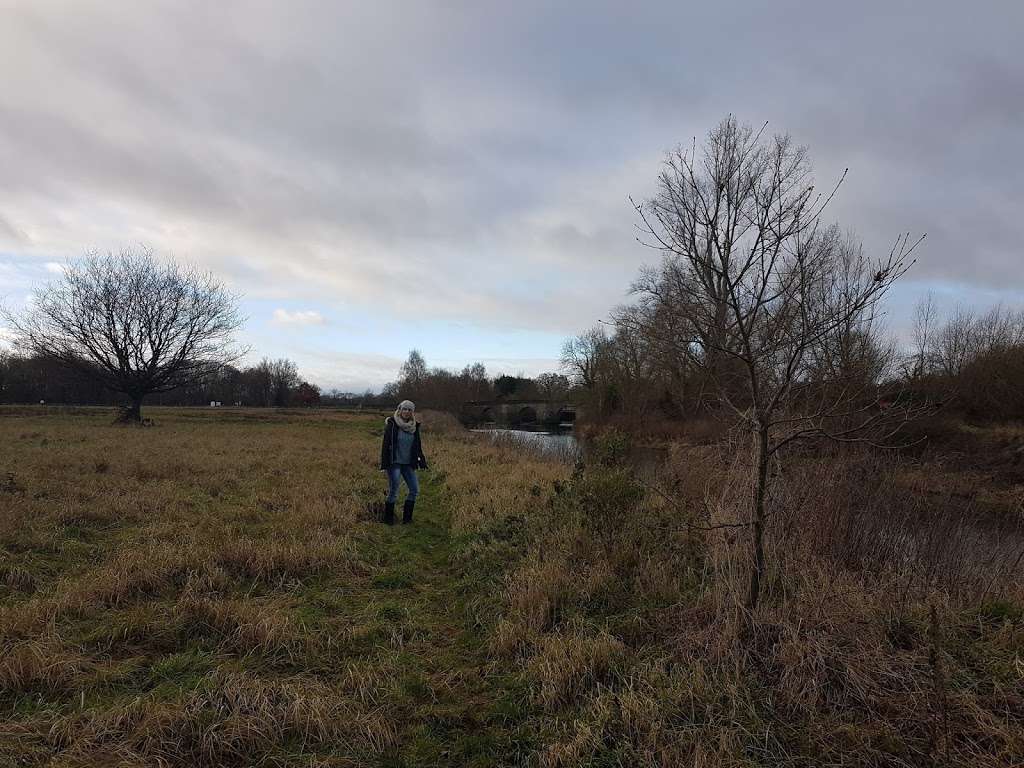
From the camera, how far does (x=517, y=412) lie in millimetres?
64312

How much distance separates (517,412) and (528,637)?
60.5 metres

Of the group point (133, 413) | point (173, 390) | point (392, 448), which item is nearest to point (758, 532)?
point (392, 448)

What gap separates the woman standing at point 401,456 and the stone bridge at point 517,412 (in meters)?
48.8

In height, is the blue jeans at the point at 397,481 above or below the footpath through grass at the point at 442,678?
above

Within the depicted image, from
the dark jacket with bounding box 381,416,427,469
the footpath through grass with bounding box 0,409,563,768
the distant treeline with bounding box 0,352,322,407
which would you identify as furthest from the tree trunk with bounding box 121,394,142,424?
the dark jacket with bounding box 381,416,427,469

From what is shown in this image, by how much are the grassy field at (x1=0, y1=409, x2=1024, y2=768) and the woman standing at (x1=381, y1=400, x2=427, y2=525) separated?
3.23ft

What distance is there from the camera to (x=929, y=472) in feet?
37.8

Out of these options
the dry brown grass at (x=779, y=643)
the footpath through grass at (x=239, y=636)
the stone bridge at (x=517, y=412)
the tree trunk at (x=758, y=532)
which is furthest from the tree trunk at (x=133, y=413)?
the stone bridge at (x=517, y=412)

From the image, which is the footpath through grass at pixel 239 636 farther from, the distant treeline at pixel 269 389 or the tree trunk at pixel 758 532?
the distant treeline at pixel 269 389

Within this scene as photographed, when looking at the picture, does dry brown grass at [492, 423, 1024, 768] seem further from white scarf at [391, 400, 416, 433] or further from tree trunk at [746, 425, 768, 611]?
white scarf at [391, 400, 416, 433]

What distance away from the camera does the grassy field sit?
2.59m

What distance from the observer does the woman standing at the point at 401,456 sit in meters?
7.98

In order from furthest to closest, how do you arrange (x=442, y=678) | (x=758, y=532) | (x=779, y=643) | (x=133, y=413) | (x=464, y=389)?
1. (x=464, y=389)
2. (x=133, y=413)
3. (x=442, y=678)
4. (x=758, y=532)
5. (x=779, y=643)

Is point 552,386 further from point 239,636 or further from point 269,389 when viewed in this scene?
point 239,636
